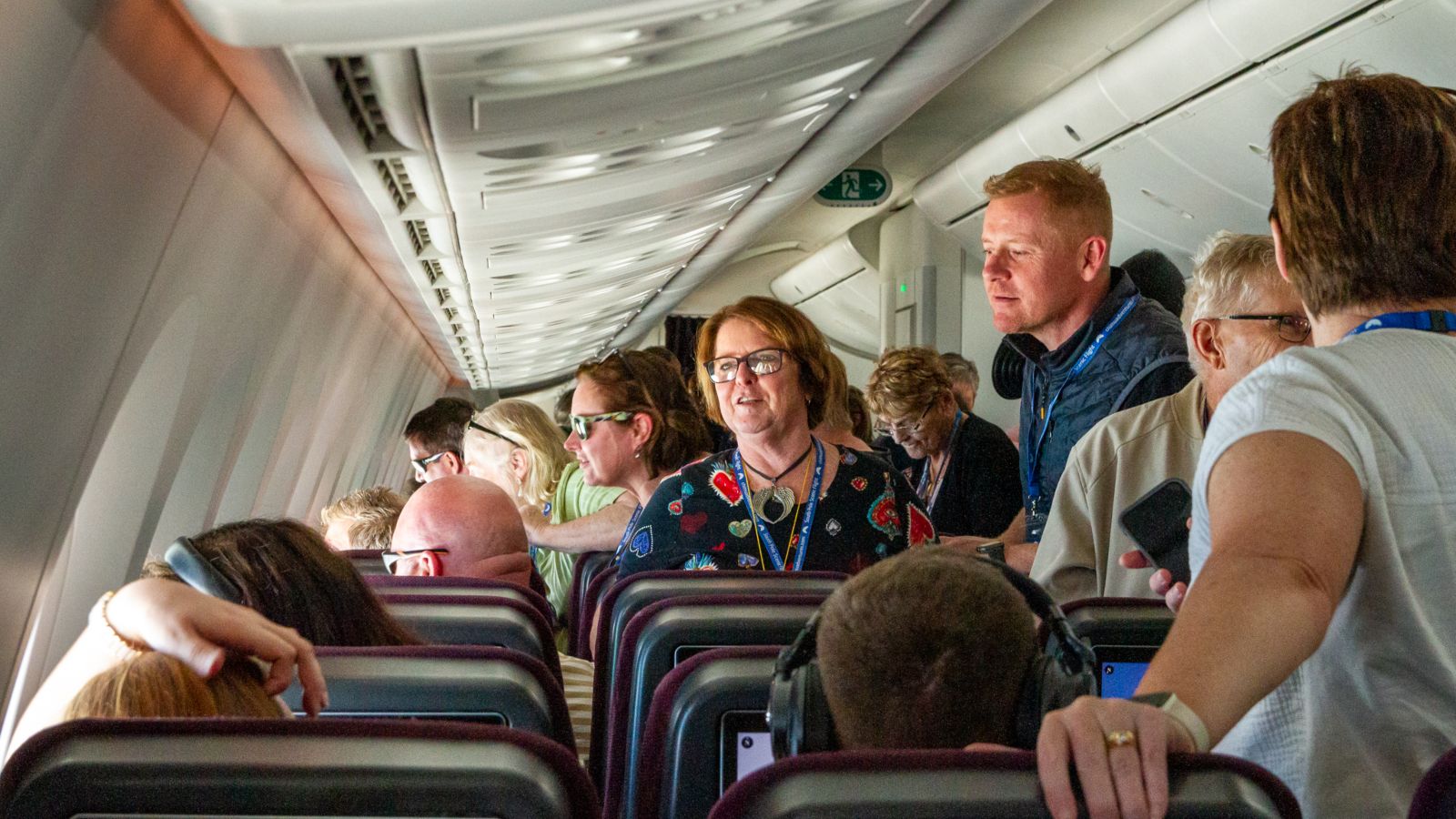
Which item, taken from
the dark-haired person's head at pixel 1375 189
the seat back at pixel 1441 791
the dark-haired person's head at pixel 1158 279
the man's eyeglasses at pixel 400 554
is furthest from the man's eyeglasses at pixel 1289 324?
the dark-haired person's head at pixel 1158 279

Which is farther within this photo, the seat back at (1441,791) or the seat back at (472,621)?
the seat back at (472,621)

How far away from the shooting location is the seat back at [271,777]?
1.18 meters

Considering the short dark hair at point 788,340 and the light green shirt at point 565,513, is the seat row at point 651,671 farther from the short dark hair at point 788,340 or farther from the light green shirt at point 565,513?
the light green shirt at point 565,513

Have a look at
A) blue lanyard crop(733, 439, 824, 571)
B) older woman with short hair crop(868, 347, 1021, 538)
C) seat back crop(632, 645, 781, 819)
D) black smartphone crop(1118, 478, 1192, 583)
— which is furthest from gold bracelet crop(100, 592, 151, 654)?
older woman with short hair crop(868, 347, 1021, 538)

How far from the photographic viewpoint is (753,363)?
12.5 ft

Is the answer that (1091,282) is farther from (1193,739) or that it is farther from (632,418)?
(1193,739)

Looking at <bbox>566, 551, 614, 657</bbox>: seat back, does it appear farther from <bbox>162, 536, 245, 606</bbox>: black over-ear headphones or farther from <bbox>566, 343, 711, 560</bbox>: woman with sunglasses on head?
<bbox>162, 536, 245, 606</bbox>: black over-ear headphones

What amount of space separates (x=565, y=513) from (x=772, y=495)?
84.5 inches

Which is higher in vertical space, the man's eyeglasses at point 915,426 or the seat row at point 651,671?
the man's eyeglasses at point 915,426

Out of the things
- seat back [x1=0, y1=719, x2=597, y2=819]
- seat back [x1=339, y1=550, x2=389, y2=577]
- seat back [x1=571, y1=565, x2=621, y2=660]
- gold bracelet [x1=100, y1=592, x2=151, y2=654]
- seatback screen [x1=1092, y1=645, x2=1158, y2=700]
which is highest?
gold bracelet [x1=100, y1=592, x2=151, y2=654]

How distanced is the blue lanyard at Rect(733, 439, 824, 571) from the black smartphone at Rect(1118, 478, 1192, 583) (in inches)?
63.4

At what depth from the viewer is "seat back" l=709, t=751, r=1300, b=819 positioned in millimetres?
1060

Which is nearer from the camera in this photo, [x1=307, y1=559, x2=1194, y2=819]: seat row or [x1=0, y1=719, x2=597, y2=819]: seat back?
[x1=0, y1=719, x2=597, y2=819]: seat back

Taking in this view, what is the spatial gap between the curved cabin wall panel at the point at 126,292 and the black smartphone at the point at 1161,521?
104 inches
